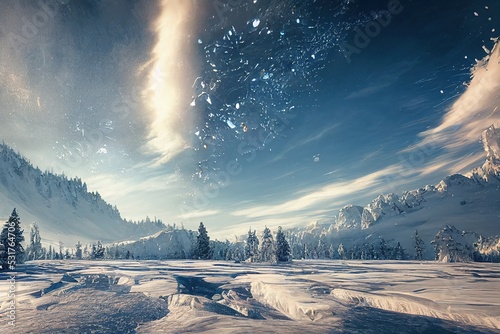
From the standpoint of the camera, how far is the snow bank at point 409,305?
10.1 meters

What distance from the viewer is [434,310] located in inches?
445

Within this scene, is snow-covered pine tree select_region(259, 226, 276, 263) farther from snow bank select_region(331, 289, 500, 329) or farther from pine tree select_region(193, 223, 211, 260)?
snow bank select_region(331, 289, 500, 329)

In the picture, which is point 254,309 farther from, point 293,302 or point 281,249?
point 281,249

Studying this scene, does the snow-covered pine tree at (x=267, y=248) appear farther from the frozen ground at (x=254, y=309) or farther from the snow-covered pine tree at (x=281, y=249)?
the frozen ground at (x=254, y=309)

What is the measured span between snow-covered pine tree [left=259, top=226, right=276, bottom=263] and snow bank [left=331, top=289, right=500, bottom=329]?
4236 centimetres

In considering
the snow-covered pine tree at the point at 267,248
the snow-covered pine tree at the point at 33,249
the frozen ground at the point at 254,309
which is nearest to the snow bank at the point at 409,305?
the frozen ground at the point at 254,309

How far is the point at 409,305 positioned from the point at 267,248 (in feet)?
153

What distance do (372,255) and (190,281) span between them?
344 ft

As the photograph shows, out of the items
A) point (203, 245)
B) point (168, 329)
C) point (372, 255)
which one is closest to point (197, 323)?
point (168, 329)

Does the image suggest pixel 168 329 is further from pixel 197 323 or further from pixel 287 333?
pixel 287 333

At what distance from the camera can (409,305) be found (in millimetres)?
12133

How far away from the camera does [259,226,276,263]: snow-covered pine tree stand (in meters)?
56.2

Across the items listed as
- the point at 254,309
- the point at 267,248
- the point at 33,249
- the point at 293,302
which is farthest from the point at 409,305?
the point at 33,249

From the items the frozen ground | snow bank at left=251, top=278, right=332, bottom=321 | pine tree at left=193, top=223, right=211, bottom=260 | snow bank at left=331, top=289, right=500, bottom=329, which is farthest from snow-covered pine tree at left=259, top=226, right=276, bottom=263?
snow bank at left=331, top=289, right=500, bottom=329
